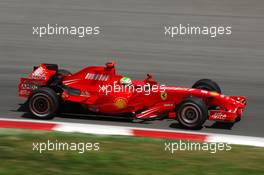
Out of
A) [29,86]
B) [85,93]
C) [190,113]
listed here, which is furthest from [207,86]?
[29,86]

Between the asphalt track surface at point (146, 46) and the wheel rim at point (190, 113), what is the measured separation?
34 cm

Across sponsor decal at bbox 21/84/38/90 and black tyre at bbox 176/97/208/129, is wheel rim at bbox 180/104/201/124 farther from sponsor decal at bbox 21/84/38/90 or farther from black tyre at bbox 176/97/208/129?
sponsor decal at bbox 21/84/38/90

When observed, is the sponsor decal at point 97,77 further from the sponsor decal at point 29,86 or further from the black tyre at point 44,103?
the sponsor decal at point 29,86

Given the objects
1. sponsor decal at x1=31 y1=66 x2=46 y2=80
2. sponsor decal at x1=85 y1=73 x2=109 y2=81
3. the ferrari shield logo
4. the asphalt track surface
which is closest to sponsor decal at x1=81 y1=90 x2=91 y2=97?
sponsor decal at x1=85 y1=73 x2=109 y2=81

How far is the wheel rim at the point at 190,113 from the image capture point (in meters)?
12.0

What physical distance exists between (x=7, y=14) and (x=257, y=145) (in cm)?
1010

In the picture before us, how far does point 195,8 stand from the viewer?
20.3m

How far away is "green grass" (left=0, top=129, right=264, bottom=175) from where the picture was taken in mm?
9625

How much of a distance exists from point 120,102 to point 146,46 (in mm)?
5254

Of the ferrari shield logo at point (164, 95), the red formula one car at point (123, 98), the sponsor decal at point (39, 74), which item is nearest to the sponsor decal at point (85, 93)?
the red formula one car at point (123, 98)

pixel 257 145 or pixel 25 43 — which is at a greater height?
pixel 25 43

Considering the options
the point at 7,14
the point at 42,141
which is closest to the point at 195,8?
the point at 7,14

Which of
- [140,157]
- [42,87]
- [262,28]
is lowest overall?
[140,157]

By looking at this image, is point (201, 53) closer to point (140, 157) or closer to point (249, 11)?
point (249, 11)
